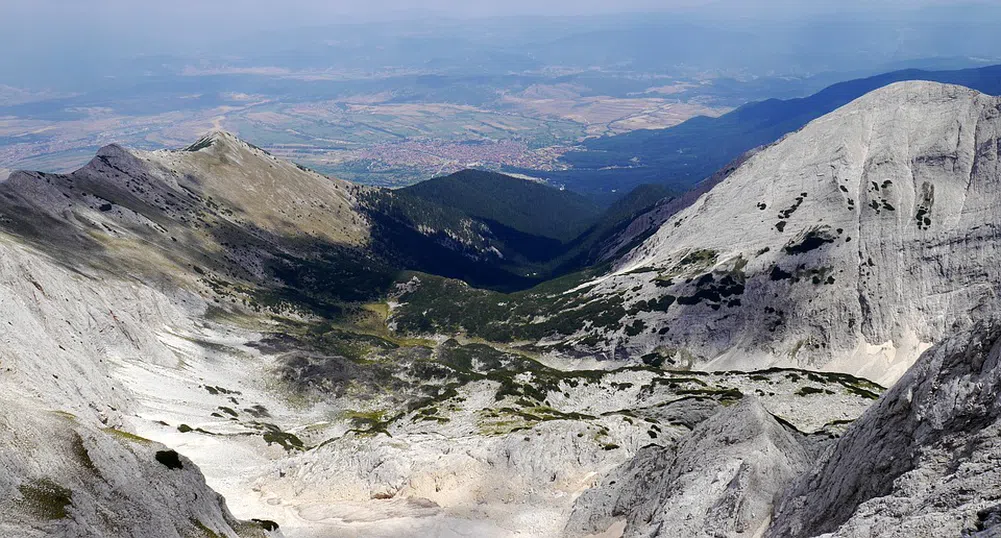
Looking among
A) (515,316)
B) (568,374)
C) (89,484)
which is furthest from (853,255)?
(89,484)

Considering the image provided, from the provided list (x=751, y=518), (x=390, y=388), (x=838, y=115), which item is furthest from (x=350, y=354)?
(x=838, y=115)

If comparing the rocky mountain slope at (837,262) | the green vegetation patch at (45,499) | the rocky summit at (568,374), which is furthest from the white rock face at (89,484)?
the rocky mountain slope at (837,262)

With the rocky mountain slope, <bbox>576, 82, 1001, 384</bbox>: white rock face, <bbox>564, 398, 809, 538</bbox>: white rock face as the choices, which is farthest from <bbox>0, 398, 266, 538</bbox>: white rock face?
<bbox>576, 82, 1001, 384</bbox>: white rock face

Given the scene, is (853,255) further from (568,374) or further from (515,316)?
(515,316)

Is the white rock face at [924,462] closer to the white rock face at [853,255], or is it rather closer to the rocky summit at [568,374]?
the rocky summit at [568,374]

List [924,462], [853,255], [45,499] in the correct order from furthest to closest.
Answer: [853,255], [45,499], [924,462]
